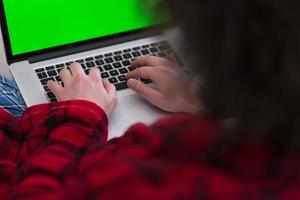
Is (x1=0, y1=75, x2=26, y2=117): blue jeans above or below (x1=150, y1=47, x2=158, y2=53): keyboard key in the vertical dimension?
below

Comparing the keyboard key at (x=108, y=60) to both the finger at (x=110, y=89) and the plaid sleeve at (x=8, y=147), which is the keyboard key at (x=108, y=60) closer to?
the finger at (x=110, y=89)

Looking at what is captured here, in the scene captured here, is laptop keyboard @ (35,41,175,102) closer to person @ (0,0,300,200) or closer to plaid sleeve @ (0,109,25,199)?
plaid sleeve @ (0,109,25,199)

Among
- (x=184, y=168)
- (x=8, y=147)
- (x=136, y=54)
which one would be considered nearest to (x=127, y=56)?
(x=136, y=54)

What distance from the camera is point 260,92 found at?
47 cm

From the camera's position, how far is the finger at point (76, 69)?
929 mm

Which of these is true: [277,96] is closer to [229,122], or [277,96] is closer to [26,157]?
[229,122]

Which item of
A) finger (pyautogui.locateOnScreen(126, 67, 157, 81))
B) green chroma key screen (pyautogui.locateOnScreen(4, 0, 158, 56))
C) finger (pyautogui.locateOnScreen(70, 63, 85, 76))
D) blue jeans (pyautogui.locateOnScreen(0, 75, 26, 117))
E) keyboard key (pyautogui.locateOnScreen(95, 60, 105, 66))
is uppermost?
green chroma key screen (pyautogui.locateOnScreen(4, 0, 158, 56))

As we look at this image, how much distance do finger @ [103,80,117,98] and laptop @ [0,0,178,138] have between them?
0.08 ft

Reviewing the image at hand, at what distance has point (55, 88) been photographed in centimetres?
90

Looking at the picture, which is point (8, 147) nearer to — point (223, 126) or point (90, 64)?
point (90, 64)

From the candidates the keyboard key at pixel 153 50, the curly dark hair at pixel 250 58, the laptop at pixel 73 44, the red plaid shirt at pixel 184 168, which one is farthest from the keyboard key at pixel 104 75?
the curly dark hair at pixel 250 58

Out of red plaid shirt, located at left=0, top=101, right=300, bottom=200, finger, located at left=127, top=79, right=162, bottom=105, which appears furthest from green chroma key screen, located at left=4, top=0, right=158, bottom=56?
red plaid shirt, located at left=0, top=101, right=300, bottom=200

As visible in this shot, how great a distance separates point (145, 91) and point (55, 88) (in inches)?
5.7

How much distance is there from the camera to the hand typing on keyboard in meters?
0.87
